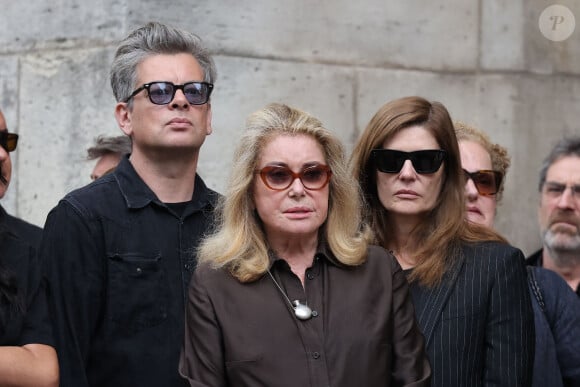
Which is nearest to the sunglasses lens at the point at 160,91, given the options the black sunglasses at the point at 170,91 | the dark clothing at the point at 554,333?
the black sunglasses at the point at 170,91

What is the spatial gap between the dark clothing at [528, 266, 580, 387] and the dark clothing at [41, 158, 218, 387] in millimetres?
1349

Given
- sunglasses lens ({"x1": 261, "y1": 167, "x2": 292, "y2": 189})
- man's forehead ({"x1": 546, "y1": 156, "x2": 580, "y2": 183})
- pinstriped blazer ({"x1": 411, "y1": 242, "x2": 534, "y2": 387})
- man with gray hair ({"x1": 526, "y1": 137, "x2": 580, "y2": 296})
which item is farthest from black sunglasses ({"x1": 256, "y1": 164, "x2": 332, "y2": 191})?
man's forehead ({"x1": 546, "y1": 156, "x2": 580, "y2": 183})

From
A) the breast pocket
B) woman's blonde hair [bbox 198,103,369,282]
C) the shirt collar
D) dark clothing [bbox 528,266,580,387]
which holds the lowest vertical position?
dark clothing [bbox 528,266,580,387]

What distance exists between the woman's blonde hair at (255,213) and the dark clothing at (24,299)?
553 mm

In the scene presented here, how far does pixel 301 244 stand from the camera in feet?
12.8

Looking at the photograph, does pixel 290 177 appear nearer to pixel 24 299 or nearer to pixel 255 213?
pixel 255 213

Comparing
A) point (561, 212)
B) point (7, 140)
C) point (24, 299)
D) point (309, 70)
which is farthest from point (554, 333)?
point (309, 70)

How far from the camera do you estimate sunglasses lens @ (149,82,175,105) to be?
14.8ft

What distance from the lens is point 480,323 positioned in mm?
4102

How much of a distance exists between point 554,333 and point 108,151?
2439 mm

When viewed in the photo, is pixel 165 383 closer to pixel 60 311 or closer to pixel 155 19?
pixel 60 311

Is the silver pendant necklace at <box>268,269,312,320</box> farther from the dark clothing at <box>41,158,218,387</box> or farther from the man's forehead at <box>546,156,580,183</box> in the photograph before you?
the man's forehead at <box>546,156,580,183</box>

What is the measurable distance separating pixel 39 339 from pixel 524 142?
12.8ft

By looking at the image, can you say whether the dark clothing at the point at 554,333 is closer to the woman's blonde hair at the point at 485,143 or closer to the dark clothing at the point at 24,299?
the woman's blonde hair at the point at 485,143
